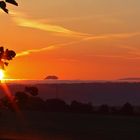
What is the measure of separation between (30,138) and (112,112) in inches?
525

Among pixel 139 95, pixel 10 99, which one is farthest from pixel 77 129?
pixel 139 95

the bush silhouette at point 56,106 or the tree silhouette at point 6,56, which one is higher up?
the bush silhouette at point 56,106

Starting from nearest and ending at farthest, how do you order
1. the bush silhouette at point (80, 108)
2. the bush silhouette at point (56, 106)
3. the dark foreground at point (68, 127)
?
the dark foreground at point (68, 127) → the bush silhouette at point (80, 108) → the bush silhouette at point (56, 106)

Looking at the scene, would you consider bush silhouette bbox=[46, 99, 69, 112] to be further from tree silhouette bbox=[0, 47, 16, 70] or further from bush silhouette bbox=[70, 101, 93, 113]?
tree silhouette bbox=[0, 47, 16, 70]

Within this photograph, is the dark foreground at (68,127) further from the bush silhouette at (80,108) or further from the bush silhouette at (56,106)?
the bush silhouette at (56,106)

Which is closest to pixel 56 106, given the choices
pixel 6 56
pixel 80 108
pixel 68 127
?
pixel 80 108

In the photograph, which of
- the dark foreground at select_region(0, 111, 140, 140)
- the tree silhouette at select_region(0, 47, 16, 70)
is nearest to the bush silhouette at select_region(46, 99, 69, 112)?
the dark foreground at select_region(0, 111, 140, 140)

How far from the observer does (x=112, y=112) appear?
114 ft

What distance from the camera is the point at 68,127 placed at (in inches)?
1021

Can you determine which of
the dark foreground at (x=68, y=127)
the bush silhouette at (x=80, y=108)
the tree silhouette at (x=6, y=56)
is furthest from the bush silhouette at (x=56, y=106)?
the tree silhouette at (x=6, y=56)

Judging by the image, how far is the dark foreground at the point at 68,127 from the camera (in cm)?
2258

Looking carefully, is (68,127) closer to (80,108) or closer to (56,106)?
(80,108)

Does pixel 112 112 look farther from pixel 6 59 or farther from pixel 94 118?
pixel 6 59

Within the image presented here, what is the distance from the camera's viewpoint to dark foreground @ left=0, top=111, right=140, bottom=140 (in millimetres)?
22578
